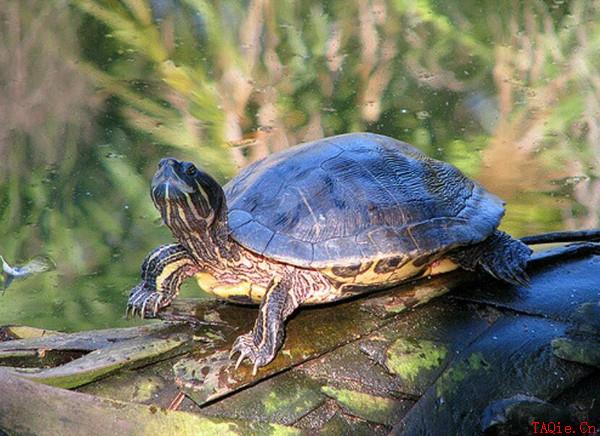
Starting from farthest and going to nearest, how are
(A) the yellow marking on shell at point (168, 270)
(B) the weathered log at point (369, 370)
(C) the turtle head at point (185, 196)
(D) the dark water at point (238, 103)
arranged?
1. (D) the dark water at point (238, 103)
2. (A) the yellow marking on shell at point (168, 270)
3. (C) the turtle head at point (185, 196)
4. (B) the weathered log at point (369, 370)

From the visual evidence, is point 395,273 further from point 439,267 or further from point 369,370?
point 369,370

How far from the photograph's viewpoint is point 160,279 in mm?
1634

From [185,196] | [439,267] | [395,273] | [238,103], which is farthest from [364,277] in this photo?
[238,103]

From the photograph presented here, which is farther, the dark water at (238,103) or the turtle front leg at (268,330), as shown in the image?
the dark water at (238,103)

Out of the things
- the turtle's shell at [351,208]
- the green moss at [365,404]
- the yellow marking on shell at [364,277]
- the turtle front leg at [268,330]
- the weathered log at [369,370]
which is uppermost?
the turtle's shell at [351,208]

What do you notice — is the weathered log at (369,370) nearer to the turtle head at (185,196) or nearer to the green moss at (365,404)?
the green moss at (365,404)

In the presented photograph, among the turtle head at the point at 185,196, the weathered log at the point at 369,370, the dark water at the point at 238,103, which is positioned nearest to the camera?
the weathered log at the point at 369,370

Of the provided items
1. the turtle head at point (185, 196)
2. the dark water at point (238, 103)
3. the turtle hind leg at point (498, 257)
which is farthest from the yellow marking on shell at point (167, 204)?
the dark water at point (238, 103)

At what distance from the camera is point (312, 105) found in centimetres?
448

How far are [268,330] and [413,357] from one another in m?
0.29

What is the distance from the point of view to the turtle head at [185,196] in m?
1.52

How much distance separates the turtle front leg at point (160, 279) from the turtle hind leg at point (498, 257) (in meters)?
0.64

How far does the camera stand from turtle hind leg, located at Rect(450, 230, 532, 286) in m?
1.60

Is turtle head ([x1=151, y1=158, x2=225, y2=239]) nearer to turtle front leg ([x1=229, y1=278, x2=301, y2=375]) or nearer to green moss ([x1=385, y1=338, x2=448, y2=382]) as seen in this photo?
turtle front leg ([x1=229, y1=278, x2=301, y2=375])
